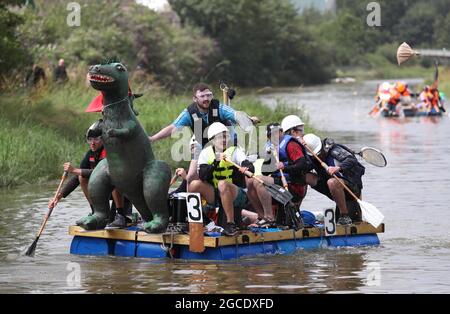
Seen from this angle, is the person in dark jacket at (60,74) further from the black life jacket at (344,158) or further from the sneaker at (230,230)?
the sneaker at (230,230)

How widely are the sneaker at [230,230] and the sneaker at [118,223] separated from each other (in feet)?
4.55

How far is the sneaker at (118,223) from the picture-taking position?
15391 mm

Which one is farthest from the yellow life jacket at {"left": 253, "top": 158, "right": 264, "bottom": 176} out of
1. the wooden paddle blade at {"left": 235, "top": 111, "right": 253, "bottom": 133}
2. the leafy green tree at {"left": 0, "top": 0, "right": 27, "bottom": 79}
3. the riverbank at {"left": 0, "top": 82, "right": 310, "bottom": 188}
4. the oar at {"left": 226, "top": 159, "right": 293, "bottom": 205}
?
the leafy green tree at {"left": 0, "top": 0, "right": 27, "bottom": 79}

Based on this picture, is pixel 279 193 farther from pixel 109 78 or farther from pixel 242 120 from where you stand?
pixel 109 78

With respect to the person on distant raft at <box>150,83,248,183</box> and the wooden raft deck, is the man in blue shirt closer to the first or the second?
the person on distant raft at <box>150,83,248,183</box>

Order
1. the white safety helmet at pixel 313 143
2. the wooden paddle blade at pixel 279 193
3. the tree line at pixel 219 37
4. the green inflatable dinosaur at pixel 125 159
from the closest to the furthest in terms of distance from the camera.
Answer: the green inflatable dinosaur at pixel 125 159 < the wooden paddle blade at pixel 279 193 < the white safety helmet at pixel 313 143 < the tree line at pixel 219 37

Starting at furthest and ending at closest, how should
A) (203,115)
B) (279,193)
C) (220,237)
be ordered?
(203,115), (279,193), (220,237)

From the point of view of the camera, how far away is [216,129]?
1502 centimetres

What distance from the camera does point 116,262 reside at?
48.8 ft

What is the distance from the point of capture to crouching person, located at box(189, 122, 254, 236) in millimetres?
14875

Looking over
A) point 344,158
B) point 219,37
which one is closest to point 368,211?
point 344,158

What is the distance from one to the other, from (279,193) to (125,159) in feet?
5.91

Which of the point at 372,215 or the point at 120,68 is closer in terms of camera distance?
the point at 120,68

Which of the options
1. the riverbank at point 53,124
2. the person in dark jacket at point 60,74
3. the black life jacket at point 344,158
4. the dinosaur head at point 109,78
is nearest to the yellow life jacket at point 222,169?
the dinosaur head at point 109,78
